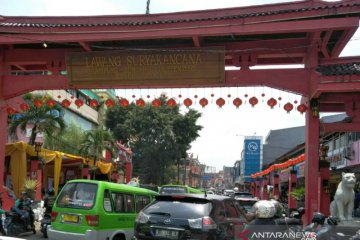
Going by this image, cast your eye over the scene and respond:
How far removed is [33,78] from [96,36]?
2.90m

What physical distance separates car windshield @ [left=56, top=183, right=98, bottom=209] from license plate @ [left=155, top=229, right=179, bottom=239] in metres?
2.70

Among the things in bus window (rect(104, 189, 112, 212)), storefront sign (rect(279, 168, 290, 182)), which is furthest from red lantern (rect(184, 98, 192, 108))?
storefront sign (rect(279, 168, 290, 182))

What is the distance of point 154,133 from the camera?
47.9 m

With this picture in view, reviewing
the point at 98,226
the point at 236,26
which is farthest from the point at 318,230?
the point at 236,26

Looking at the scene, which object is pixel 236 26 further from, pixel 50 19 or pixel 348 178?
pixel 50 19

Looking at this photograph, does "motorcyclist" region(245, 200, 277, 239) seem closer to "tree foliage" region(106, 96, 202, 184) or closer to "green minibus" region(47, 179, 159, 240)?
"green minibus" region(47, 179, 159, 240)

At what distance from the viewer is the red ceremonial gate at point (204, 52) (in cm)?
1468

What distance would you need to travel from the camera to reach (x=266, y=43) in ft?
52.7

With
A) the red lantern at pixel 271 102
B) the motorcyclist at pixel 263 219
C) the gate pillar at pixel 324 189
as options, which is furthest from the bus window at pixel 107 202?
the gate pillar at pixel 324 189

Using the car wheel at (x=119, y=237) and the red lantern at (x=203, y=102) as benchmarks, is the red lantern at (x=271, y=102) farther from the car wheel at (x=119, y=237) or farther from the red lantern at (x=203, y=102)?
the car wheel at (x=119, y=237)

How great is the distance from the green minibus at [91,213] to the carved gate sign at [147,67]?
5.28 meters

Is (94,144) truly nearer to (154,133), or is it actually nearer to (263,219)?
(154,133)

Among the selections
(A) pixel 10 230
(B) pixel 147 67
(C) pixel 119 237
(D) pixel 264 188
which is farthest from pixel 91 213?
(D) pixel 264 188

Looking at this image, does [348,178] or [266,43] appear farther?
[266,43]
